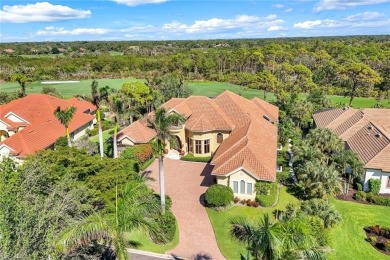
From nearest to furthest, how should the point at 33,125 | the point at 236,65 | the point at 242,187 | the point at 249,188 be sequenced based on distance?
the point at 249,188
the point at 242,187
the point at 33,125
the point at 236,65

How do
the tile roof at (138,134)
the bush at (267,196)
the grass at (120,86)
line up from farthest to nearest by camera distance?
the grass at (120,86) → the tile roof at (138,134) → the bush at (267,196)

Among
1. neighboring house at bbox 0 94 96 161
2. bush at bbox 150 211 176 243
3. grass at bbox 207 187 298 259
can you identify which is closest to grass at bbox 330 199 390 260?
grass at bbox 207 187 298 259

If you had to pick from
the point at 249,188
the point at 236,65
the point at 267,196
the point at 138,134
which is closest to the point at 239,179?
the point at 249,188

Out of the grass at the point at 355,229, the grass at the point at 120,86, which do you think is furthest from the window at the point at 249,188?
the grass at the point at 120,86

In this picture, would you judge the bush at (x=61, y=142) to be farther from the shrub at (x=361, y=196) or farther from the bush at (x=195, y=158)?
the shrub at (x=361, y=196)

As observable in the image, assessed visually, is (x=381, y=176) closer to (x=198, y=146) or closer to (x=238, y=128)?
(x=238, y=128)

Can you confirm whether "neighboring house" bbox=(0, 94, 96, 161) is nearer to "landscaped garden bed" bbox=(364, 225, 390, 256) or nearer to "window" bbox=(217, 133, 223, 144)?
"window" bbox=(217, 133, 223, 144)
